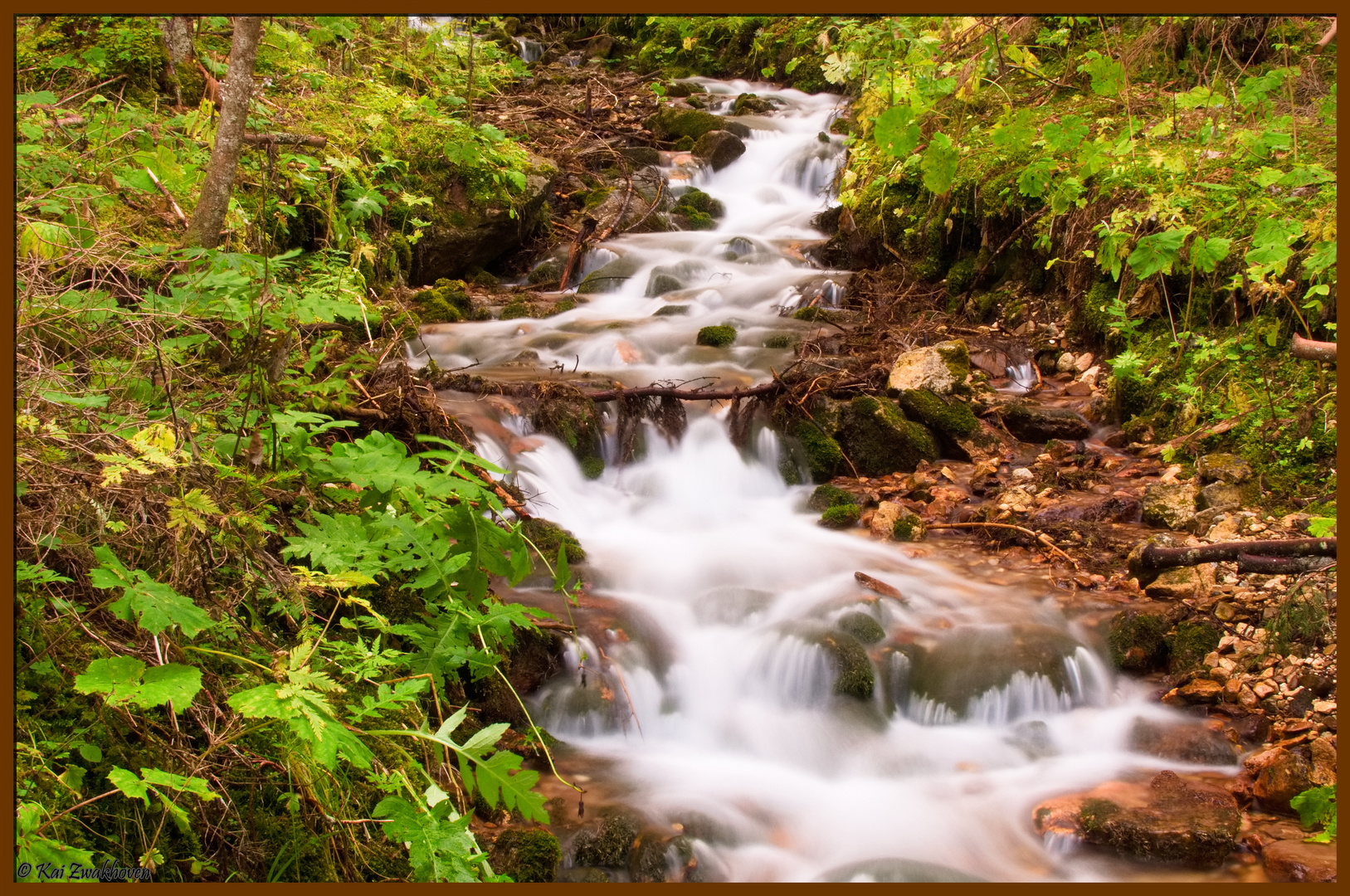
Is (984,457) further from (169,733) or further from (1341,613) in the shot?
(169,733)

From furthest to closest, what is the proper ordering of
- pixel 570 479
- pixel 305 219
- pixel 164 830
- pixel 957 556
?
pixel 305 219, pixel 570 479, pixel 957 556, pixel 164 830

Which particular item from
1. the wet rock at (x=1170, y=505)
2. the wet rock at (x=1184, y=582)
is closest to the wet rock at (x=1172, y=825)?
the wet rock at (x=1184, y=582)

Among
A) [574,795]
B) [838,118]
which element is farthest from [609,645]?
[838,118]

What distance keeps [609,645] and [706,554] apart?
55.2 inches

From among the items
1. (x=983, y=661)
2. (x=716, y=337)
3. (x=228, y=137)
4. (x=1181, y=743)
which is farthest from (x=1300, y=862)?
(x=716, y=337)

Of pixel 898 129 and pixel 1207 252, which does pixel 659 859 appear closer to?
pixel 898 129

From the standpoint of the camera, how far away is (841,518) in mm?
6266

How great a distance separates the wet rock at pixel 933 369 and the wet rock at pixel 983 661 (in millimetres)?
2828

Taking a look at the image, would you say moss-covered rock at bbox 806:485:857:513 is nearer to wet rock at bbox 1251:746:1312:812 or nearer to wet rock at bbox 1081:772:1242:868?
wet rock at bbox 1081:772:1242:868

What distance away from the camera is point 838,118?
46.6 feet

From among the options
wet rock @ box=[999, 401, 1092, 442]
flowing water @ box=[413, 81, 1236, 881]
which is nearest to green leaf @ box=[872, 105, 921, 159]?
flowing water @ box=[413, 81, 1236, 881]

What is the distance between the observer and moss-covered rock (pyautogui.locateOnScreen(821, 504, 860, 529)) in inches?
247

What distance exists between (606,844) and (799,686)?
157 cm

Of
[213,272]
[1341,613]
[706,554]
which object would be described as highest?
[213,272]
